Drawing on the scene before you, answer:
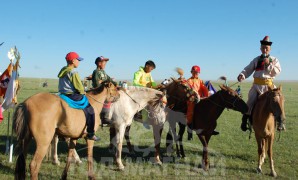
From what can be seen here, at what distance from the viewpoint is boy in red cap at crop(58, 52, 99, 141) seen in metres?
6.30

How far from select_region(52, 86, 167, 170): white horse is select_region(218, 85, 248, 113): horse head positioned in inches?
70.1

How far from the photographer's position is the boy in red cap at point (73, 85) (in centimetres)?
630

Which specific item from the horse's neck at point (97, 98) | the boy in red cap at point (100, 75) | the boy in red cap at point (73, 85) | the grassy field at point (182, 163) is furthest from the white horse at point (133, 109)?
the boy in red cap at point (73, 85)

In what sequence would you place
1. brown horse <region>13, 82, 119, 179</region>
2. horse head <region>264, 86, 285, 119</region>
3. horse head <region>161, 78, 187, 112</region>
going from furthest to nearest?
horse head <region>161, 78, 187, 112</region>
horse head <region>264, 86, 285, 119</region>
brown horse <region>13, 82, 119, 179</region>

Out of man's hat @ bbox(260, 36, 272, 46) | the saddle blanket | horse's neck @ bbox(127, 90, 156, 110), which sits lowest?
the saddle blanket

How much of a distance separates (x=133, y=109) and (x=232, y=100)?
294 cm

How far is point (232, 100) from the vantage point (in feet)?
26.1

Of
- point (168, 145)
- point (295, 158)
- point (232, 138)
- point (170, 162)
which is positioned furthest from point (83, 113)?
point (232, 138)

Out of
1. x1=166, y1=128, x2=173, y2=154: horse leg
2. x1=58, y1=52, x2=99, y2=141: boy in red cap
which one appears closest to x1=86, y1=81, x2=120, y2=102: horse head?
x1=58, y1=52, x2=99, y2=141: boy in red cap

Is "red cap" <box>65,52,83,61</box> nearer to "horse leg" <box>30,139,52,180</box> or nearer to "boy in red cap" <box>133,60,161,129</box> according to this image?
"horse leg" <box>30,139,52,180</box>

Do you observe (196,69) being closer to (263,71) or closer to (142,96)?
(263,71)

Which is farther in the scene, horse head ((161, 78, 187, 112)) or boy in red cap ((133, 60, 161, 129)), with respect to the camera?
boy in red cap ((133, 60, 161, 129))

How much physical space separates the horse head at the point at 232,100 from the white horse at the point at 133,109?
1.78 m

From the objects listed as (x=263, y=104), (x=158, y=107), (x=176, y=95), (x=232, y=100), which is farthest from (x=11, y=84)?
(x=263, y=104)
